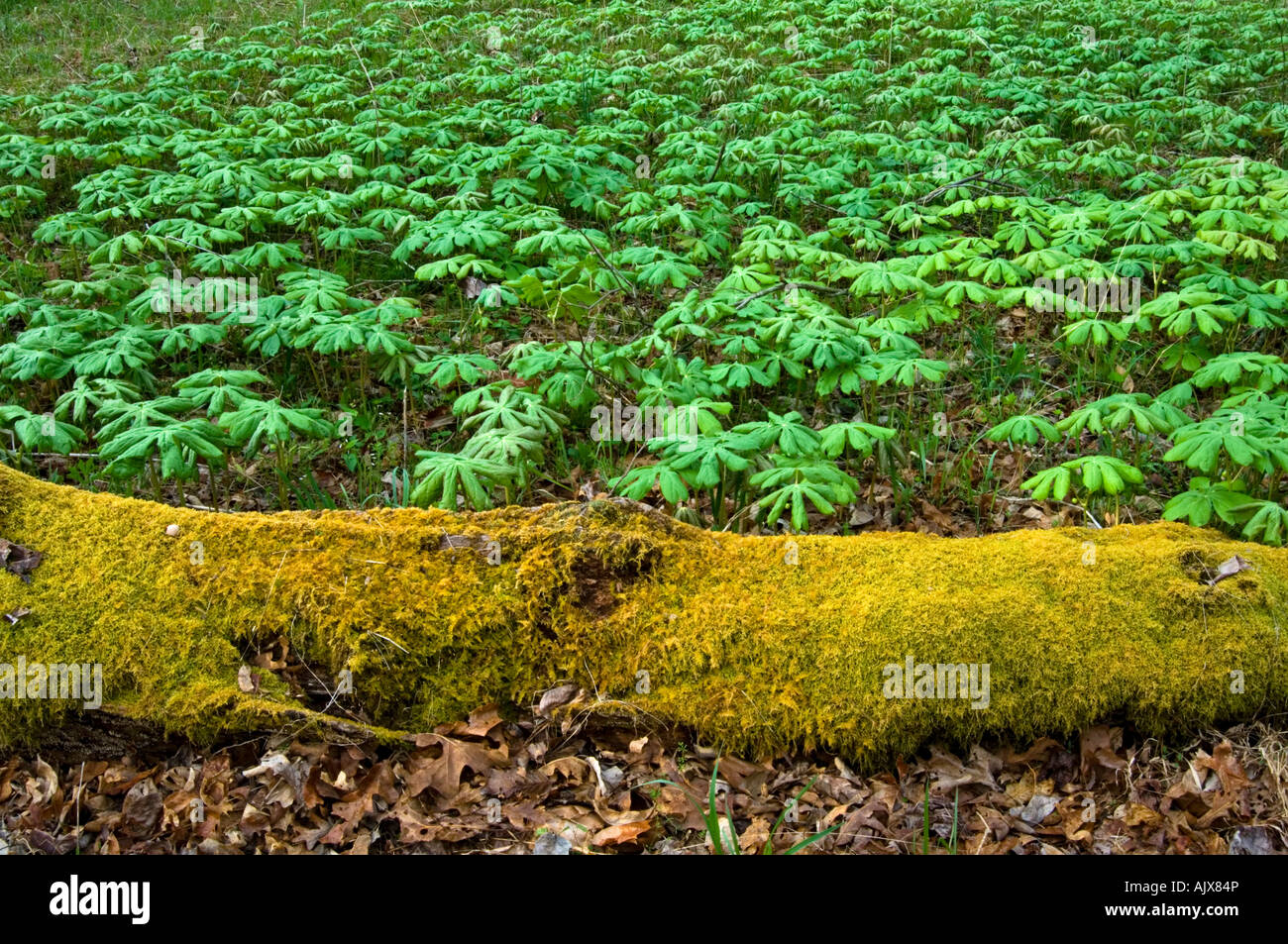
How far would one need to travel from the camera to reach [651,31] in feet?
30.3

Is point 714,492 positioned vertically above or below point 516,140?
below

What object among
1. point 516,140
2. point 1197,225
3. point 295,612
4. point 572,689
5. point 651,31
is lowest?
point 572,689

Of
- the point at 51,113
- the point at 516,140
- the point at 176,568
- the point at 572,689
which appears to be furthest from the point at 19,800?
the point at 51,113

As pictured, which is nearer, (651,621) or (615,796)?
(615,796)

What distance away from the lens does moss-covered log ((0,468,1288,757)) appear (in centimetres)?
241

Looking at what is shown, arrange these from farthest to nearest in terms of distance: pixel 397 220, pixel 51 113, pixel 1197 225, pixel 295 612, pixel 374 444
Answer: pixel 51 113
pixel 397 220
pixel 1197 225
pixel 374 444
pixel 295 612

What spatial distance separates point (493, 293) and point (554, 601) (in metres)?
2.20

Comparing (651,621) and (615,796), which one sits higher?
(651,621)

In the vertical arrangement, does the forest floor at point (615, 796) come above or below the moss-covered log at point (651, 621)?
below

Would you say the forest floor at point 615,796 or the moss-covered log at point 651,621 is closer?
the forest floor at point 615,796

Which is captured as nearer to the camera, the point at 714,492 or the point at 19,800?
the point at 19,800

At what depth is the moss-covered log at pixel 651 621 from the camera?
241cm

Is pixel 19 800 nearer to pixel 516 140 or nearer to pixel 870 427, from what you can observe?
pixel 870 427

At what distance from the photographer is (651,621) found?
2521 millimetres
